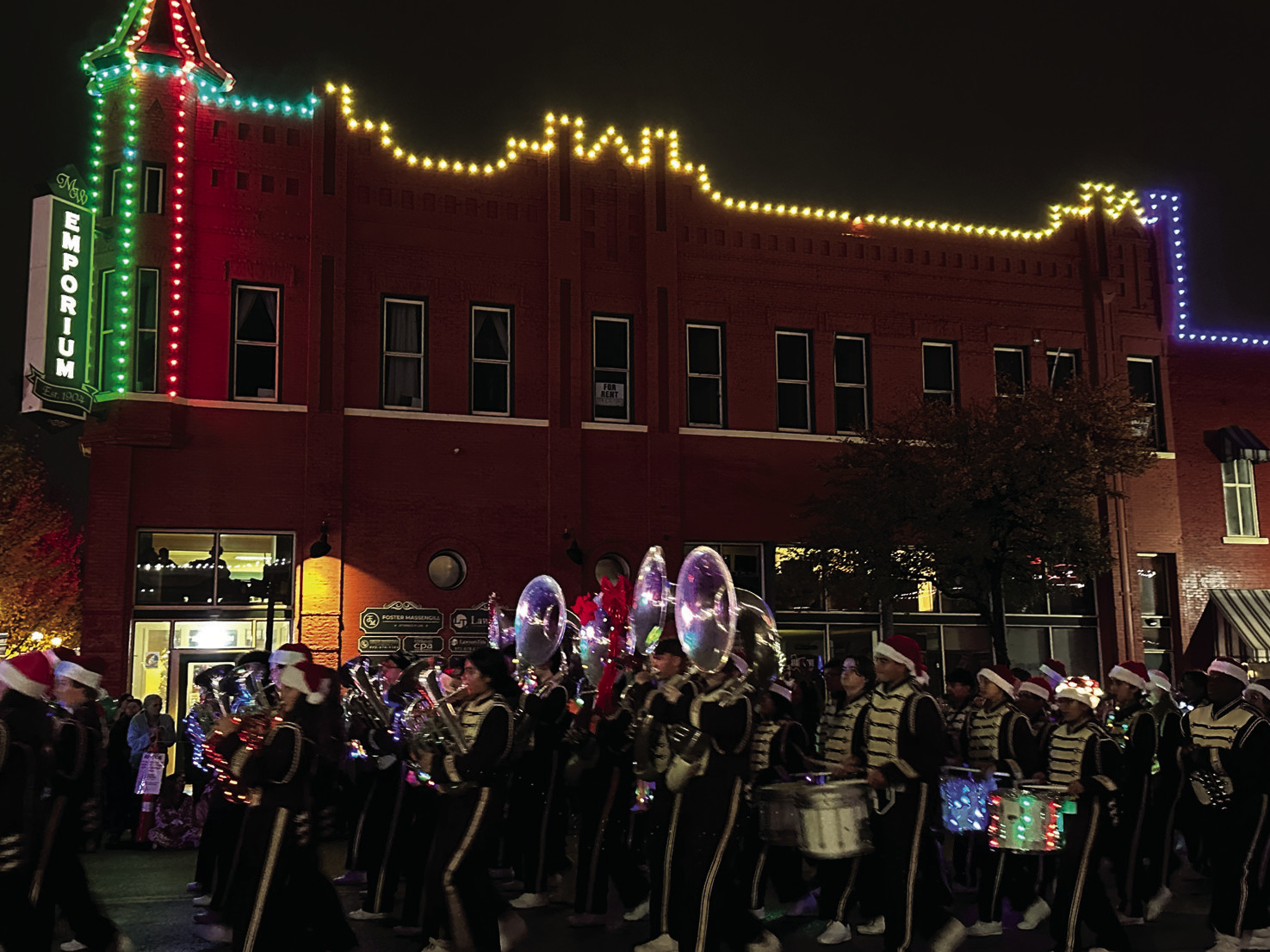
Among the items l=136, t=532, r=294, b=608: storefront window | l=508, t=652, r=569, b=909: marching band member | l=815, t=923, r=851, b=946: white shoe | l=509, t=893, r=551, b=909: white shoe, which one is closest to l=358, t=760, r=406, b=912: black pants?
l=508, t=652, r=569, b=909: marching band member

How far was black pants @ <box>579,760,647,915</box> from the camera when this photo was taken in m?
10.6

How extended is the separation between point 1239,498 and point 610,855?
21494 millimetres

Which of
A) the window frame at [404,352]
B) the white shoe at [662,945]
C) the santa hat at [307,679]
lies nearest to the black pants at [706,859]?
the white shoe at [662,945]

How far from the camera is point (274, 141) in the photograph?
22141 millimetres

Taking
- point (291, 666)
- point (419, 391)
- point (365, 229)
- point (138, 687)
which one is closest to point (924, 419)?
point (419, 391)

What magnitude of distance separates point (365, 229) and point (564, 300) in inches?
146

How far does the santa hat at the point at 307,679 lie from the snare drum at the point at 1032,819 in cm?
474

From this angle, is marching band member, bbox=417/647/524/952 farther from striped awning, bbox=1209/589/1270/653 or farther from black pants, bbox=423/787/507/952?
striped awning, bbox=1209/589/1270/653

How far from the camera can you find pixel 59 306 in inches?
787

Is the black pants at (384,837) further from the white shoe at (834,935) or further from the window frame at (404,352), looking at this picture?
the window frame at (404,352)

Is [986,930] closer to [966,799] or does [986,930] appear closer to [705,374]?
[966,799]

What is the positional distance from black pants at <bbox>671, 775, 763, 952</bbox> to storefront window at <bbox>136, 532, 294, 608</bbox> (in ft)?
43.6

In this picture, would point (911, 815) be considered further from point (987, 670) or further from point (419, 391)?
point (419, 391)

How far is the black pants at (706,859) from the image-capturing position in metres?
8.21
